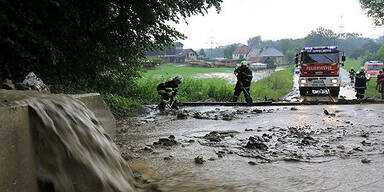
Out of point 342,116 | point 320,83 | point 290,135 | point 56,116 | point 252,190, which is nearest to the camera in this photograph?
point 56,116

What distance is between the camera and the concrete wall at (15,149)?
2727 mm

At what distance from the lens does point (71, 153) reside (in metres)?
3.36

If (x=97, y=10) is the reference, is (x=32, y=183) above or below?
below

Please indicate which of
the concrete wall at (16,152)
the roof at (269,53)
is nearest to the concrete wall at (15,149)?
the concrete wall at (16,152)

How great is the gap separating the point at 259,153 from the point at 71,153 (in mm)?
3241

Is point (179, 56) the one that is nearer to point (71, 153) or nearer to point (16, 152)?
point (71, 153)

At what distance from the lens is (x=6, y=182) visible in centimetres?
274

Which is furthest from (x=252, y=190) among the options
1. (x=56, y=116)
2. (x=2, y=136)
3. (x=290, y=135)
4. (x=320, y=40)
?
(x=320, y=40)

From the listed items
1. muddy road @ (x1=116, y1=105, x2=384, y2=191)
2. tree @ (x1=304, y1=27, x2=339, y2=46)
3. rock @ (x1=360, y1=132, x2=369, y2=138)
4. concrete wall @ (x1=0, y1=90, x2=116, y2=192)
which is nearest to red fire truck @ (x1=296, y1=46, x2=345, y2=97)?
muddy road @ (x1=116, y1=105, x2=384, y2=191)

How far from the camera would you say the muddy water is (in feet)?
10.3

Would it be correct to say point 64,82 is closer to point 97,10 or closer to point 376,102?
point 97,10

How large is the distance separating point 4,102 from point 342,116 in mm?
9537

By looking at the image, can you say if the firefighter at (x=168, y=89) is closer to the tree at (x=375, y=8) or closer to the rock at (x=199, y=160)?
the rock at (x=199, y=160)

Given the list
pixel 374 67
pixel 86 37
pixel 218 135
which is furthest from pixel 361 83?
pixel 374 67
